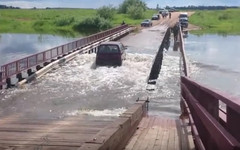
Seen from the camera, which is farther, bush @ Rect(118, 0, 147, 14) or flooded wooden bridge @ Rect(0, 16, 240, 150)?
bush @ Rect(118, 0, 147, 14)

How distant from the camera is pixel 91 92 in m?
22.2

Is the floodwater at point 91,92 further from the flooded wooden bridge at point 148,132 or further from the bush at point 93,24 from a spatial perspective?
the bush at point 93,24

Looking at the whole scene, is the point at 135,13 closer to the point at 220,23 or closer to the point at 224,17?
the point at 220,23

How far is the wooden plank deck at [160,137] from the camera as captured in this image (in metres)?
8.81

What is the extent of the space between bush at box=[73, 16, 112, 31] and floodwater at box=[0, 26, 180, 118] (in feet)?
251

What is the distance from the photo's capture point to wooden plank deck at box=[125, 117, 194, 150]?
8.81 meters

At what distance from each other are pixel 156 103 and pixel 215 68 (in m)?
18.1

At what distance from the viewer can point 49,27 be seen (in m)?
120

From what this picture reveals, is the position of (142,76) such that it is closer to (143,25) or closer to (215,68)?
(215,68)

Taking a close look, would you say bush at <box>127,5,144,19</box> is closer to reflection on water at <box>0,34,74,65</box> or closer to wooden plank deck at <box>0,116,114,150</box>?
reflection on water at <box>0,34,74,65</box>

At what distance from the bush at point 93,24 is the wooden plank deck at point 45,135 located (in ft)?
317

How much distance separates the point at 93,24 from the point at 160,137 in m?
103

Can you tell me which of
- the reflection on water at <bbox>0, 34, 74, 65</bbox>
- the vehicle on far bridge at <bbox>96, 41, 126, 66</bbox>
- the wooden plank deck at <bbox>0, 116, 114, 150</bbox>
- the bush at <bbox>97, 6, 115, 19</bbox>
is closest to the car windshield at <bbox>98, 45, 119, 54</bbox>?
the vehicle on far bridge at <bbox>96, 41, 126, 66</bbox>

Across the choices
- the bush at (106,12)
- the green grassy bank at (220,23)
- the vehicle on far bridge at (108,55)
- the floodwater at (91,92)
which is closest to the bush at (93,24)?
A: the bush at (106,12)
